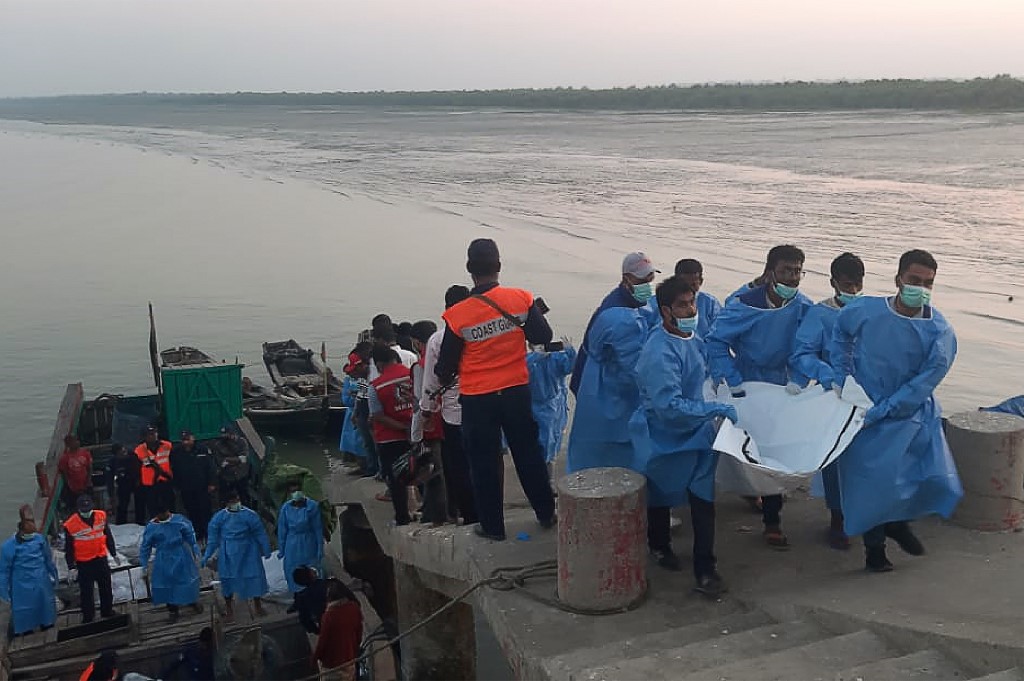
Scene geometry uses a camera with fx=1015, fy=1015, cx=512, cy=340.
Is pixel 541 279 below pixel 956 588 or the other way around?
Answer: below

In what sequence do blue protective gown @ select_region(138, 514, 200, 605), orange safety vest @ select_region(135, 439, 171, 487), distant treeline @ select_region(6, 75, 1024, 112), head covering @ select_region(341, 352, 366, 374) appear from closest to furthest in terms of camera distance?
head covering @ select_region(341, 352, 366, 374) → blue protective gown @ select_region(138, 514, 200, 605) → orange safety vest @ select_region(135, 439, 171, 487) → distant treeline @ select_region(6, 75, 1024, 112)

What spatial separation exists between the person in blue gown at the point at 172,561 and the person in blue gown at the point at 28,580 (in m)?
0.83

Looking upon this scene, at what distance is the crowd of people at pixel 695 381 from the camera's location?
522 centimetres

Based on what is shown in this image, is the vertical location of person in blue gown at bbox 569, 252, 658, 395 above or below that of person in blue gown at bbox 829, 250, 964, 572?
above

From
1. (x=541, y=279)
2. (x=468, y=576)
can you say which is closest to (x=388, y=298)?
(x=541, y=279)

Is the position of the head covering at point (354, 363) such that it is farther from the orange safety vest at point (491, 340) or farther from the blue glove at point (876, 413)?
the blue glove at point (876, 413)

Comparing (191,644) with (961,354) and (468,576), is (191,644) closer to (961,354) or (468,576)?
(468,576)

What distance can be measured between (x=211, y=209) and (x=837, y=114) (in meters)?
56.7

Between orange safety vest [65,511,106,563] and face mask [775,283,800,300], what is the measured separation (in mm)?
6674

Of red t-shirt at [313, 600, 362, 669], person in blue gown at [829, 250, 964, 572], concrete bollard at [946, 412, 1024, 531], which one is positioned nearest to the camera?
person in blue gown at [829, 250, 964, 572]

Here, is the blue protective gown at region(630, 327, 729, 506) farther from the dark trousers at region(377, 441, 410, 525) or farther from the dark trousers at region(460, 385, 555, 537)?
the dark trousers at region(377, 441, 410, 525)

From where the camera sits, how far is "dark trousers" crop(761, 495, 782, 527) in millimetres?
6059

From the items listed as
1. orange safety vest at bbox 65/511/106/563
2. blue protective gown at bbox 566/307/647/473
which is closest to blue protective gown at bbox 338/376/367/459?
orange safety vest at bbox 65/511/106/563

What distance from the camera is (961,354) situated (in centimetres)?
1939
